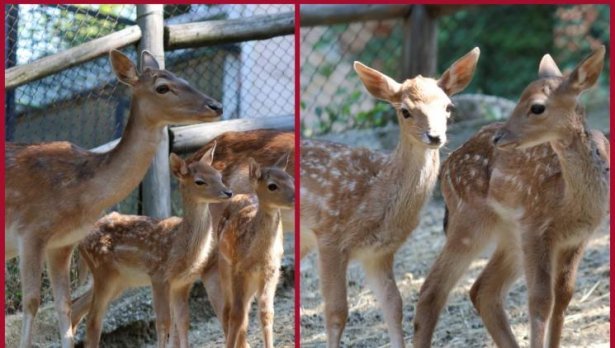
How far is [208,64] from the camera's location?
482 cm

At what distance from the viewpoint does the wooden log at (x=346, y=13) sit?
24.1ft

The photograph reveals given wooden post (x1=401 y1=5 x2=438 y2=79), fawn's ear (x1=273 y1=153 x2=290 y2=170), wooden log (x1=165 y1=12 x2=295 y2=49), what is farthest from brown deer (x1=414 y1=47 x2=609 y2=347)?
wooden post (x1=401 y1=5 x2=438 y2=79)

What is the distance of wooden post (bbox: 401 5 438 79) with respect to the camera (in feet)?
25.0

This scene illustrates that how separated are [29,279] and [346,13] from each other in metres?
3.90

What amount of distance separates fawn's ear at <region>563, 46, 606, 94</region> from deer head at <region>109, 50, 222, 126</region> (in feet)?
3.52

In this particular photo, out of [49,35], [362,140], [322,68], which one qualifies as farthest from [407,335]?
[322,68]

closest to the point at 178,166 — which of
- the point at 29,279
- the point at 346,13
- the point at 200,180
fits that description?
the point at 200,180

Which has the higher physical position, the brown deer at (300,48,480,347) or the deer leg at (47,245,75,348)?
the brown deer at (300,48,480,347)

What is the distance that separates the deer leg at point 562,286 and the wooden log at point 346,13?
3431mm

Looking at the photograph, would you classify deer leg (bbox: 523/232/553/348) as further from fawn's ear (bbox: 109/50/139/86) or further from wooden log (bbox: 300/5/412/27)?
wooden log (bbox: 300/5/412/27)

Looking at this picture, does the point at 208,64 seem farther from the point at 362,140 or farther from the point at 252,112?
the point at 362,140

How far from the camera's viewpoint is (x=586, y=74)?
3809 millimetres

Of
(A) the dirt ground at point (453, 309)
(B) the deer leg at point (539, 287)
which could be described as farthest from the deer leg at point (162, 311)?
(B) the deer leg at point (539, 287)

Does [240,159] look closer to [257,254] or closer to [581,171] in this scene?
[257,254]
